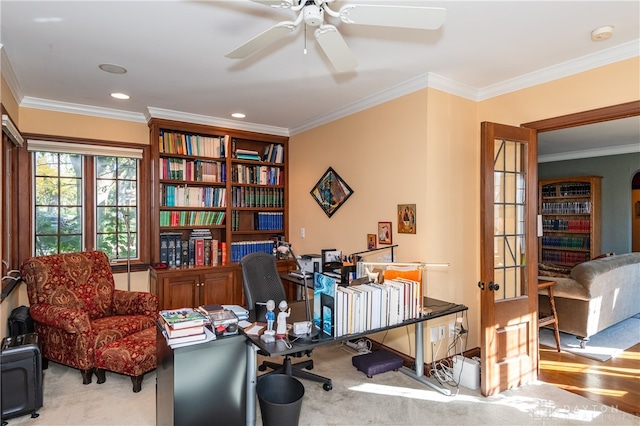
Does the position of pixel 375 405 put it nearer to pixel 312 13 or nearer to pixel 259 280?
pixel 259 280

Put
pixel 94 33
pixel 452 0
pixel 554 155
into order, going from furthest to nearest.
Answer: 1. pixel 554 155
2. pixel 94 33
3. pixel 452 0

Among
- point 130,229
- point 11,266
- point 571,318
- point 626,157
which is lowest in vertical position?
point 571,318

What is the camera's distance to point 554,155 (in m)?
6.91

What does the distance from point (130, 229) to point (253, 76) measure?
2.44 m

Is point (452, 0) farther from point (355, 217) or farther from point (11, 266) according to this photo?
point (11, 266)

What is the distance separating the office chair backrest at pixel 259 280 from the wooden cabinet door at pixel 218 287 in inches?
52.3

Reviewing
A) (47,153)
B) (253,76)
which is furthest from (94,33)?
(47,153)

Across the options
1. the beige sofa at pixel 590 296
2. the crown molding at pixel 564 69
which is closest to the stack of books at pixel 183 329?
the crown molding at pixel 564 69

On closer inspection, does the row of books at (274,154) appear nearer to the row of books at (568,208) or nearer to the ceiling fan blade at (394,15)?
the ceiling fan blade at (394,15)

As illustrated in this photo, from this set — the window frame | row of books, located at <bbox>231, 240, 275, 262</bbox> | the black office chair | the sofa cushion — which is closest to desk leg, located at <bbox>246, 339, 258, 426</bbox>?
the black office chair

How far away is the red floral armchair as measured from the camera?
2.91 metres

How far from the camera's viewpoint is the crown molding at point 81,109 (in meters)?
3.68

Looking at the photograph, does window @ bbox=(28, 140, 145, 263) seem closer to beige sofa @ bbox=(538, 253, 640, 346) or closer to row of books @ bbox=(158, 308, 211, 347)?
row of books @ bbox=(158, 308, 211, 347)

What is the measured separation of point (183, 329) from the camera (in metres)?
1.92
